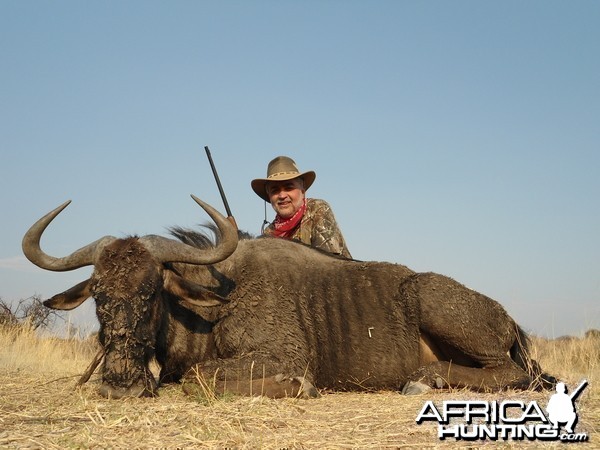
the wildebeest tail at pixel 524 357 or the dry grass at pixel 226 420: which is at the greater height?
the wildebeest tail at pixel 524 357

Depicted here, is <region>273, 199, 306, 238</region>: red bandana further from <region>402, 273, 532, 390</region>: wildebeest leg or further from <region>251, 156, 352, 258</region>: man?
<region>402, 273, 532, 390</region>: wildebeest leg

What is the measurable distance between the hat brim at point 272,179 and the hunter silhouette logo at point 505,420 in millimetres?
4494

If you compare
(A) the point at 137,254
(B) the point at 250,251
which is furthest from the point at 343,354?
(A) the point at 137,254

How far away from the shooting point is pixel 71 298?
229 inches

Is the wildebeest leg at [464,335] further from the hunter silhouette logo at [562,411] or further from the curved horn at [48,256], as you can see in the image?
the curved horn at [48,256]

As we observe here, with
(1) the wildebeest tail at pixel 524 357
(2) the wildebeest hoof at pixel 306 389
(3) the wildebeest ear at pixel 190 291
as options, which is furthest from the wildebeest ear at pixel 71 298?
(1) the wildebeest tail at pixel 524 357

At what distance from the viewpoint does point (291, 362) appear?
18.9 feet

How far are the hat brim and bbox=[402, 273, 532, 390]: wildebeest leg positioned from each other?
2.75 meters

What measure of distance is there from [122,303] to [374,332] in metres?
2.44

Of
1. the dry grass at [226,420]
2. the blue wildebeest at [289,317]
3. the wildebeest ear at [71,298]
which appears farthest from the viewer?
the wildebeest ear at [71,298]

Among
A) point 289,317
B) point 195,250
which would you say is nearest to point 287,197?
point 289,317

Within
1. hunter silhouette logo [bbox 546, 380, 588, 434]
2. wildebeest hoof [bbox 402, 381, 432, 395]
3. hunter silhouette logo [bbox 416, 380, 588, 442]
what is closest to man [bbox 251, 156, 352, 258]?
wildebeest hoof [bbox 402, 381, 432, 395]

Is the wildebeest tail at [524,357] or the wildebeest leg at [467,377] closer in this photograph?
the wildebeest leg at [467,377]

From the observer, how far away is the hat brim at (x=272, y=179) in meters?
8.51
